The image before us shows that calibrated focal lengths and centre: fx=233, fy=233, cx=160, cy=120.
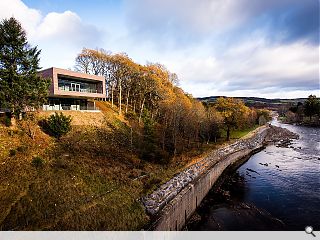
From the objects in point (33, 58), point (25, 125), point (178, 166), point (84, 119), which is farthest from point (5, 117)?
point (178, 166)

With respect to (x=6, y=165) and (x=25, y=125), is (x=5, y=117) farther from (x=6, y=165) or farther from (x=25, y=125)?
(x=6, y=165)

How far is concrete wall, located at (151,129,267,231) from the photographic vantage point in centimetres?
1848

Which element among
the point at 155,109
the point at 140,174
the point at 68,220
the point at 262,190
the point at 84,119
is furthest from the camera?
the point at 155,109

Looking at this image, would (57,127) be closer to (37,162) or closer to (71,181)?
(37,162)

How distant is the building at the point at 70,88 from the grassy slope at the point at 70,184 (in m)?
8.84

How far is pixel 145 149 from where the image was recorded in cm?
3478


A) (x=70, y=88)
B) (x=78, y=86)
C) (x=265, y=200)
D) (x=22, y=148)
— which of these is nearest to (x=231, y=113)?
(x=265, y=200)

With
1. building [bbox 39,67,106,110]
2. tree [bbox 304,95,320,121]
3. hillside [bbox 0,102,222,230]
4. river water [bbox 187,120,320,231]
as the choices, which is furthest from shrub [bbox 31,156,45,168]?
tree [bbox 304,95,320,121]

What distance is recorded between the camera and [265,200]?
2766 centimetres

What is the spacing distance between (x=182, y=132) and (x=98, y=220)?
28038mm

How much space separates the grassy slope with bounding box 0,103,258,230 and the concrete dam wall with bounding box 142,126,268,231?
3.32 feet

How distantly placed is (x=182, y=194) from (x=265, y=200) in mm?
11964

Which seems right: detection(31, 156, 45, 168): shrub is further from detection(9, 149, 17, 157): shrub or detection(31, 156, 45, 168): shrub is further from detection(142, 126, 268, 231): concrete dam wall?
detection(142, 126, 268, 231): concrete dam wall
